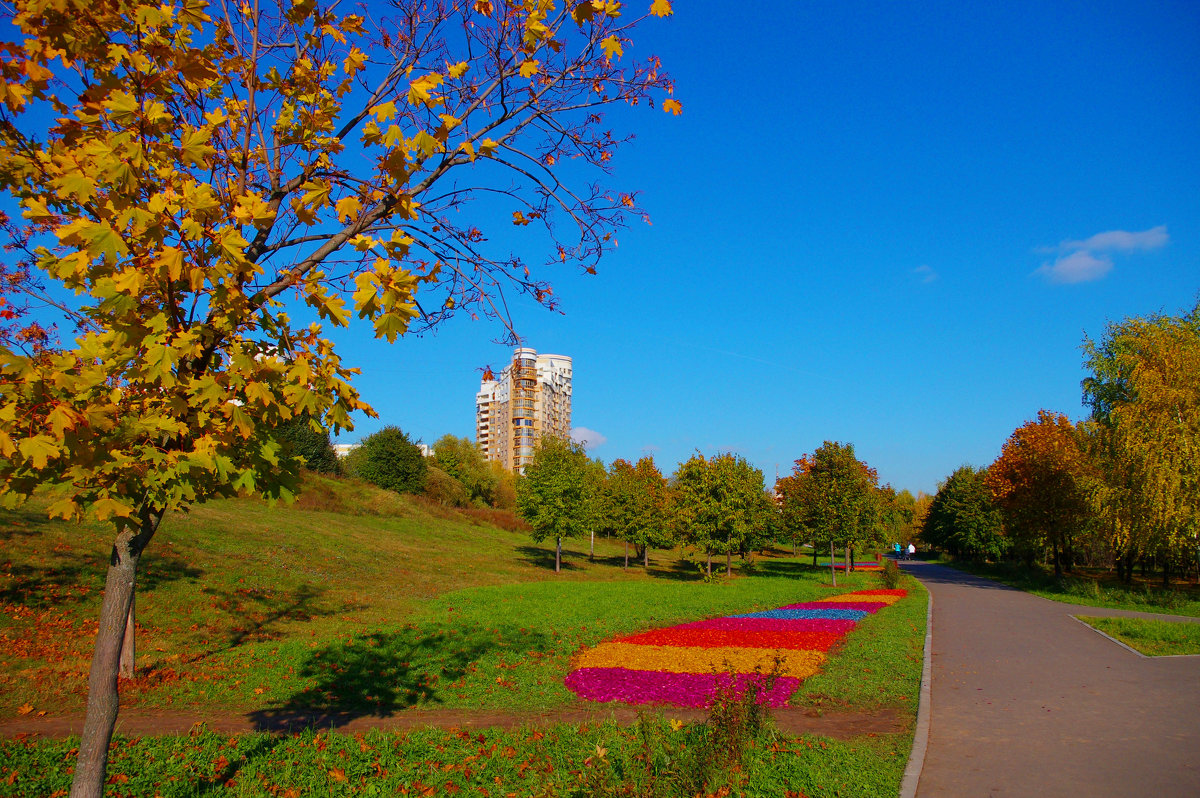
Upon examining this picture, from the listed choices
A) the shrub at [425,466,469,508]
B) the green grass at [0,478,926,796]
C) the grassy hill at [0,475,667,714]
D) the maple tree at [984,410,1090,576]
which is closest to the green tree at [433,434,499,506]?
the shrub at [425,466,469,508]

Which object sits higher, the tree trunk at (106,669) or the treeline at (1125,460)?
the treeline at (1125,460)

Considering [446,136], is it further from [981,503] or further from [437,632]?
[981,503]

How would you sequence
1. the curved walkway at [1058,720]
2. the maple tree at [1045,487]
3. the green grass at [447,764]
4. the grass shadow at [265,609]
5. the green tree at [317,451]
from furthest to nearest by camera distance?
the green tree at [317,451], the maple tree at [1045,487], the grass shadow at [265,609], the curved walkway at [1058,720], the green grass at [447,764]

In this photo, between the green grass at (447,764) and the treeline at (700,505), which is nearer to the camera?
the green grass at (447,764)

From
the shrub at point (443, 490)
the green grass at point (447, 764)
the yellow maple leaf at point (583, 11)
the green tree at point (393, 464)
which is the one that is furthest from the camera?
the shrub at point (443, 490)

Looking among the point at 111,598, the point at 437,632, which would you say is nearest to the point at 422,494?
the point at 437,632

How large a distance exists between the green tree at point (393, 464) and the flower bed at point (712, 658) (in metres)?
38.5

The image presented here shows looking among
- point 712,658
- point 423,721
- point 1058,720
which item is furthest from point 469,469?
point 1058,720

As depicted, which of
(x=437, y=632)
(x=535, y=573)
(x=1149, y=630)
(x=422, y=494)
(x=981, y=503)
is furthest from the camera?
(x=422, y=494)

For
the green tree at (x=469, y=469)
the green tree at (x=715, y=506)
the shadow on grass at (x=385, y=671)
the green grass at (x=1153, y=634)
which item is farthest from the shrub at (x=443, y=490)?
the green grass at (x=1153, y=634)

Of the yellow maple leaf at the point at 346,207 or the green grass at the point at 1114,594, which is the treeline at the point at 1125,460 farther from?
the yellow maple leaf at the point at 346,207

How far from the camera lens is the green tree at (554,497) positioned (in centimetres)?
3450

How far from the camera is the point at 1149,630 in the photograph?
15844 millimetres

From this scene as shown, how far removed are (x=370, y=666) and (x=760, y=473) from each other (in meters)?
36.5
